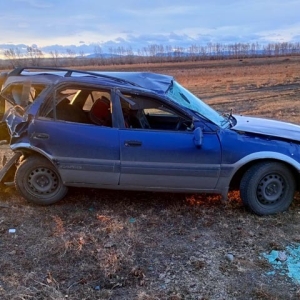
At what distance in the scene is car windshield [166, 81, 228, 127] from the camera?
4598mm

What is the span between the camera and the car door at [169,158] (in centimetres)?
436

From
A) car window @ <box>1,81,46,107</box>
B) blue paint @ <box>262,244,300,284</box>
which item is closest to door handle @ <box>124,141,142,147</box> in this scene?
car window @ <box>1,81,46,107</box>

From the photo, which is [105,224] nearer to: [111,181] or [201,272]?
[111,181]

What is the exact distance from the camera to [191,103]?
15.8 ft

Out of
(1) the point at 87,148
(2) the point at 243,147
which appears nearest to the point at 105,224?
(1) the point at 87,148

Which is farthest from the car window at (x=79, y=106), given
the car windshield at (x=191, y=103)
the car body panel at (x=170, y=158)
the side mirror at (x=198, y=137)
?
the side mirror at (x=198, y=137)

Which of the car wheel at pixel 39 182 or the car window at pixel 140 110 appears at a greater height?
the car window at pixel 140 110

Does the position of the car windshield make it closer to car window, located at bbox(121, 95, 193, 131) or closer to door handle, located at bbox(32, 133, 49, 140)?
car window, located at bbox(121, 95, 193, 131)

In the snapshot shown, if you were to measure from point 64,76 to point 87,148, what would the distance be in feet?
3.34

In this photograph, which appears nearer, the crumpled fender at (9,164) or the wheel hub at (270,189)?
the wheel hub at (270,189)

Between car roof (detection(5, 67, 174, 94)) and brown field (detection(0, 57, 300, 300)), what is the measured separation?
5.19 feet

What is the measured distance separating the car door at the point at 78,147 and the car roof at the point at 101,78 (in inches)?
9.0

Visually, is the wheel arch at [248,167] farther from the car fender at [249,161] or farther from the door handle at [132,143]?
the door handle at [132,143]

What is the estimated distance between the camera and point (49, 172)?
15.9 ft
